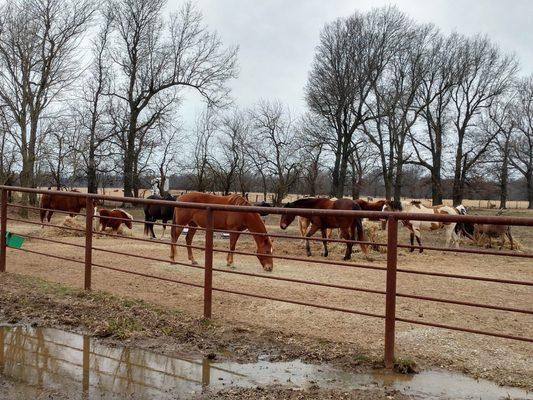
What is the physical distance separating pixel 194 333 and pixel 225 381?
1.22 metres

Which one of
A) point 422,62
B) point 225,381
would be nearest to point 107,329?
point 225,381

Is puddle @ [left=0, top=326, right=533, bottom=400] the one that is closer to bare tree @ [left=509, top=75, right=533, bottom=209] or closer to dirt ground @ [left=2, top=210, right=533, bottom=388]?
dirt ground @ [left=2, top=210, right=533, bottom=388]

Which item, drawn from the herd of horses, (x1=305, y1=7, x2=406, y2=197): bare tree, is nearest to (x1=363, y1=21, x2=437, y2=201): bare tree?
(x1=305, y1=7, x2=406, y2=197): bare tree

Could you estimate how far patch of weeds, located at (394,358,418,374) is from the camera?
4055 millimetres

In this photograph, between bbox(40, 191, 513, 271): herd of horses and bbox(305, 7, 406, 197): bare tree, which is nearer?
bbox(40, 191, 513, 271): herd of horses

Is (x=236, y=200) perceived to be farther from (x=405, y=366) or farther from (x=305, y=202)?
(x=405, y=366)

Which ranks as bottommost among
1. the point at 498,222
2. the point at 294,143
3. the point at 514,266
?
the point at 514,266

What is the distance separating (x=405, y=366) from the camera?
408cm

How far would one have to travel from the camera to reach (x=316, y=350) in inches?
177

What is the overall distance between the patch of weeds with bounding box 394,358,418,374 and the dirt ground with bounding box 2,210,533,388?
131 mm

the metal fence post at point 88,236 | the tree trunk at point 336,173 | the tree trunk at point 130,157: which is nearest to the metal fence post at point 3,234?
the metal fence post at point 88,236

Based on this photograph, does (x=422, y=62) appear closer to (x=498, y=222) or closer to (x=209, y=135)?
(x=209, y=135)

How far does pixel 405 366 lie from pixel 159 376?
6.22ft

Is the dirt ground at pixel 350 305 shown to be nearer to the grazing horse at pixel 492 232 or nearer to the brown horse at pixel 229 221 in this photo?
the brown horse at pixel 229 221
